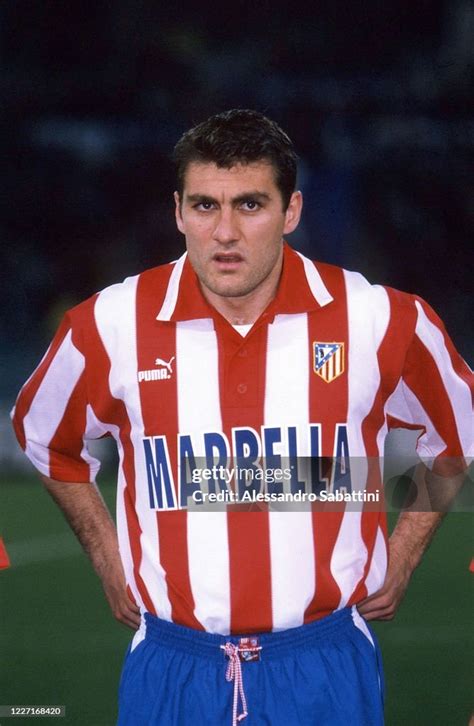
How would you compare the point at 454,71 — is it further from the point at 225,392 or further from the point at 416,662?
the point at 225,392

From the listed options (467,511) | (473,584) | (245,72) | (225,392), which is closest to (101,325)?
(225,392)

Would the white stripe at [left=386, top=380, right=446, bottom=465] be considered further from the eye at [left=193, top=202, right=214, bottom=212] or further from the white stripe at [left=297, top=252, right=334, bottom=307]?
the eye at [left=193, top=202, right=214, bottom=212]

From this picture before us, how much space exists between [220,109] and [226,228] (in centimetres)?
554

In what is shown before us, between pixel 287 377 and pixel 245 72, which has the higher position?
pixel 245 72

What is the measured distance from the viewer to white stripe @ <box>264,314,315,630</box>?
1757mm

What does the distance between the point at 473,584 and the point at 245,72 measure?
3.93 metres

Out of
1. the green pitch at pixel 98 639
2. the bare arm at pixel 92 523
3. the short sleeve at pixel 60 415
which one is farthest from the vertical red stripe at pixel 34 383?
the green pitch at pixel 98 639

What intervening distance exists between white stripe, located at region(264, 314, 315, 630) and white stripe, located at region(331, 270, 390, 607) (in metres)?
0.06

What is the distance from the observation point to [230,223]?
5.81ft

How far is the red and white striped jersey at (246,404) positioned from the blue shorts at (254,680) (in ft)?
0.10

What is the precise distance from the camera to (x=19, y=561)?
455 centimetres

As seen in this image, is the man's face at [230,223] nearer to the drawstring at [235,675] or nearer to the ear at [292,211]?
the ear at [292,211]

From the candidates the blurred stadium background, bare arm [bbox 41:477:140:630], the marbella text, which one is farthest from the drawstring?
the blurred stadium background

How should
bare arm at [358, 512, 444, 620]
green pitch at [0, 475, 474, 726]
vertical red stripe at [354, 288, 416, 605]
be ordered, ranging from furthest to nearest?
green pitch at [0, 475, 474, 726] < bare arm at [358, 512, 444, 620] < vertical red stripe at [354, 288, 416, 605]
